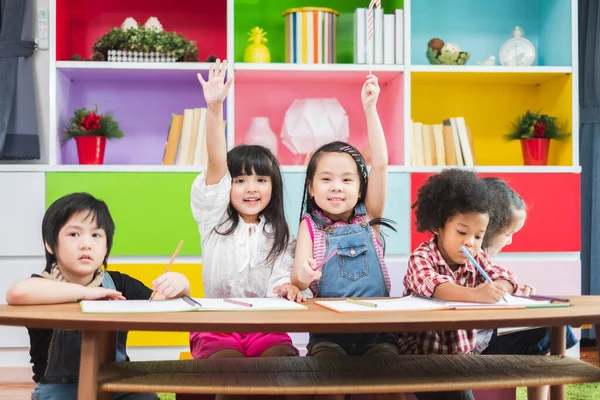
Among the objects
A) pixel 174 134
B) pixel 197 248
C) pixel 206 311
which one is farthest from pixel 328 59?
pixel 206 311

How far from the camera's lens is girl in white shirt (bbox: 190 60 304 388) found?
6.30ft

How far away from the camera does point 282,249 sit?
6.32 ft

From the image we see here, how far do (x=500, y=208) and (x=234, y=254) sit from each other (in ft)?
2.42

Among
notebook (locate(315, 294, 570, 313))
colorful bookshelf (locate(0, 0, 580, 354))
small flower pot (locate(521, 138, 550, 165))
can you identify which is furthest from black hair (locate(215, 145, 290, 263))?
small flower pot (locate(521, 138, 550, 165))

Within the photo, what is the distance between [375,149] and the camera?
196 centimetres

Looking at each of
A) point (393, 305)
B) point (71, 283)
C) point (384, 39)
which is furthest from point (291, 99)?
point (393, 305)

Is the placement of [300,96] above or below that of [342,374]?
above

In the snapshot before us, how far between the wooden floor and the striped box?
1.73m

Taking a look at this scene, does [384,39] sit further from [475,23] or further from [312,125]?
[475,23]

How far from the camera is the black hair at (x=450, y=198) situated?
5.70ft

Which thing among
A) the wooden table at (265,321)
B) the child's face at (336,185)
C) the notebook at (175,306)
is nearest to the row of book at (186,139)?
the child's face at (336,185)

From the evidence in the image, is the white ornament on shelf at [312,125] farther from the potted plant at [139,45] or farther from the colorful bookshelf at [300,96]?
the potted plant at [139,45]

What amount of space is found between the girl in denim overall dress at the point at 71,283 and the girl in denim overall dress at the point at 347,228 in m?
0.38

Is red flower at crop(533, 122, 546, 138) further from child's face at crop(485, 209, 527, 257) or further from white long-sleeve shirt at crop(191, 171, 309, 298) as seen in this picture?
white long-sleeve shirt at crop(191, 171, 309, 298)
